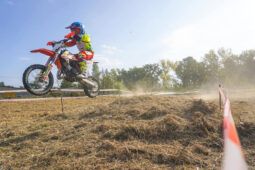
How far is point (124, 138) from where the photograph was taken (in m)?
10.2

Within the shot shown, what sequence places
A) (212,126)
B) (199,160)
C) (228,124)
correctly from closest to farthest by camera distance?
(228,124)
(199,160)
(212,126)

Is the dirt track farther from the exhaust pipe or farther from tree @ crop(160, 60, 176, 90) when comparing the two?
tree @ crop(160, 60, 176, 90)

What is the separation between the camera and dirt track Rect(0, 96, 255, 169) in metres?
8.61

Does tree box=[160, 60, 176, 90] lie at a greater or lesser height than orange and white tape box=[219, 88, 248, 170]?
greater

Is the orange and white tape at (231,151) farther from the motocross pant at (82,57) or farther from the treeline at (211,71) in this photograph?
the treeline at (211,71)

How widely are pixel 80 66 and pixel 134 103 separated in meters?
6.46

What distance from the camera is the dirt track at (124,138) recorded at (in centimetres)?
861

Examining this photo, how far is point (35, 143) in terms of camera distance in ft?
34.3

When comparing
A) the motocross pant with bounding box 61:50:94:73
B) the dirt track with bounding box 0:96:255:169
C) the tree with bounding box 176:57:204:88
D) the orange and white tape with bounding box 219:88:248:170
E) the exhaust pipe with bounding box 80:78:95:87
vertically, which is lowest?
the dirt track with bounding box 0:96:255:169

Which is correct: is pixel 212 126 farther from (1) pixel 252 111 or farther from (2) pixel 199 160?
(1) pixel 252 111

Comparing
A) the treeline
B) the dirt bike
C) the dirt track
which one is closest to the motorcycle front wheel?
the dirt bike

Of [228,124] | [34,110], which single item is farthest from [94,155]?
[34,110]

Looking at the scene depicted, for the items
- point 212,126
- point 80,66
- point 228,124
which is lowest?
point 212,126

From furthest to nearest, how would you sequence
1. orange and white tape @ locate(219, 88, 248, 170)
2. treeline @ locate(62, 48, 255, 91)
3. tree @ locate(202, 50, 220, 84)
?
1. tree @ locate(202, 50, 220, 84)
2. treeline @ locate(62, 48, 255, 91)
3. orange and white tape @ locate(219, 88, 248, 170)
